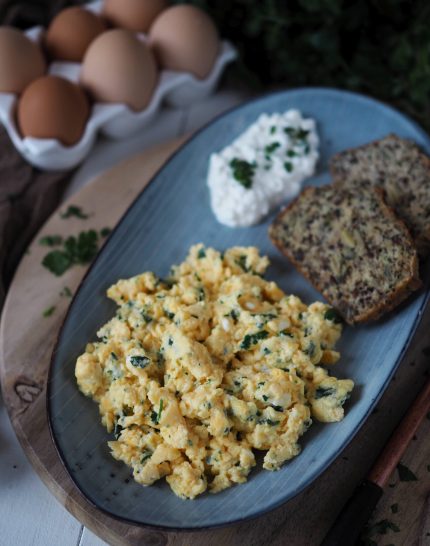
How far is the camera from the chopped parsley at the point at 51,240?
11.7 ft

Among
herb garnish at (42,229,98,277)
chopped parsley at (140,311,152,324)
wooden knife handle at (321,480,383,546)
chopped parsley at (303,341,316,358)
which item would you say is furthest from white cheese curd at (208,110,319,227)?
wooden knife handle at (321,480,383,546)

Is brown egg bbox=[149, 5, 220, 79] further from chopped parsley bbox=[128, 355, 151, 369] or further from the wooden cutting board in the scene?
chopped parsley bbox=[128, 355, 151, 369]

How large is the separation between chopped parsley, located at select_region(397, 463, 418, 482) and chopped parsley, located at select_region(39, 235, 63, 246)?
2059 mm

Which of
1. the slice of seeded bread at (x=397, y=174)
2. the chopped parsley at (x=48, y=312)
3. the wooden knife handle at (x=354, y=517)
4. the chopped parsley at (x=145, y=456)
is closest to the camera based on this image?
the wooden knife handle at (x=354, y=517)

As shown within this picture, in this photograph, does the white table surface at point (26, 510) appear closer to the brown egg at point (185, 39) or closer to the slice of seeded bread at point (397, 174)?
the slice of seeded bread at point (397, 174)

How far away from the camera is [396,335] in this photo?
2.96 metres

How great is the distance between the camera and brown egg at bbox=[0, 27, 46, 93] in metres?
3.69

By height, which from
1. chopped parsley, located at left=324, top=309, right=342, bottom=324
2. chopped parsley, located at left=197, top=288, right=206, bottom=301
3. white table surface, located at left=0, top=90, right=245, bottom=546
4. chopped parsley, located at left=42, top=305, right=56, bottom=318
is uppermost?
chopped parsley, located at left=324, top=309, right=342, bottom=324

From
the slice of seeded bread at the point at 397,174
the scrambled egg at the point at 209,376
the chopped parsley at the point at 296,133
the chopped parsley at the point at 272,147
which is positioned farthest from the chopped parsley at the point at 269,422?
the chopped parsley at the point at 296,133

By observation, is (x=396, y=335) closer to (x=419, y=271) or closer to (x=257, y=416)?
(x=419, y=271)

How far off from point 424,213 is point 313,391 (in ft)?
3.49

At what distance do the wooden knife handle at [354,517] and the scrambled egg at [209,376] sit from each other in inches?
11.8

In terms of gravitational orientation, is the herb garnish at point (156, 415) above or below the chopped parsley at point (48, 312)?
above

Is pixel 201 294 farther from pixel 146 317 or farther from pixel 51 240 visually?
pixel 51 240
